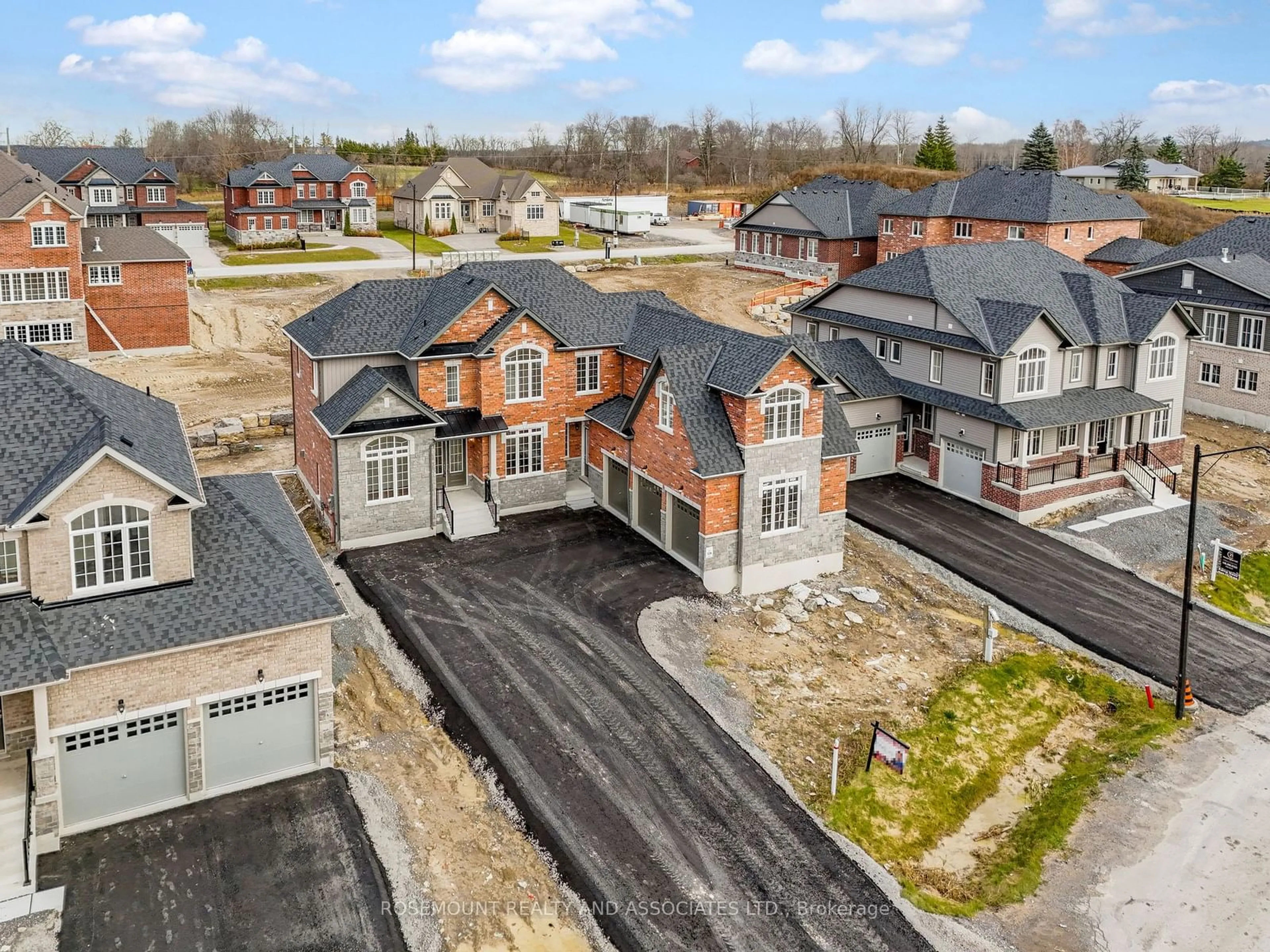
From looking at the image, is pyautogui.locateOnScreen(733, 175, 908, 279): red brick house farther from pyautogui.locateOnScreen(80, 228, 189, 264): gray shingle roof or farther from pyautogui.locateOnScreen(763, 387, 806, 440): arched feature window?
pyautogui.locateOnScreen(763, 387, 806, 440): arched feature window

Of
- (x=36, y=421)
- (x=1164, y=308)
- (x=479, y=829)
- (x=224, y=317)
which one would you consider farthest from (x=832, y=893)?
(x=224, y=317)

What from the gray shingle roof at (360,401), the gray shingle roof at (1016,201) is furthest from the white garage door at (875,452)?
the gray shingle roof at (1016,201)

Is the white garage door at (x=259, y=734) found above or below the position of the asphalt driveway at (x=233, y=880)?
above

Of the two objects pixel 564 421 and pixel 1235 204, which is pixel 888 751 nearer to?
pixel 564 421

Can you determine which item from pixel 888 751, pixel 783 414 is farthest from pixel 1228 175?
pixel 888 751

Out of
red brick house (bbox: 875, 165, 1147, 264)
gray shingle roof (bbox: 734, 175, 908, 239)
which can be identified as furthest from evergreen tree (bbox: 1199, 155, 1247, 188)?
gray shingle roof (bbox: 734, 175, 908, 239)

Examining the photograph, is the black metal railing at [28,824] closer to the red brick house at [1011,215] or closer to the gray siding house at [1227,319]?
the gray siding house at [1227,319]
